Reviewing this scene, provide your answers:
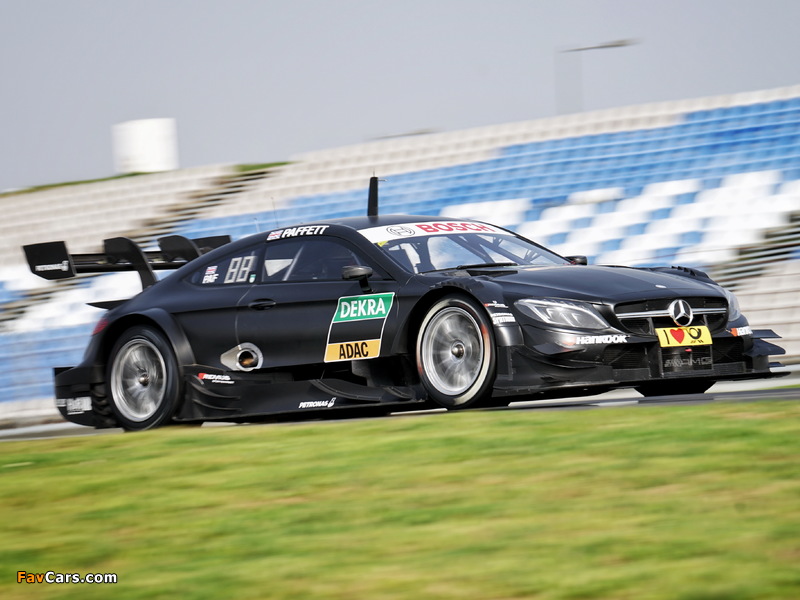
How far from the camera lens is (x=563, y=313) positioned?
7297mm

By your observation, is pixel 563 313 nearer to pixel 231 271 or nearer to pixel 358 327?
pixel 358 327

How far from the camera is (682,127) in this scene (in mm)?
21281

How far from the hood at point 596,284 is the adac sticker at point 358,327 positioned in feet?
2.36

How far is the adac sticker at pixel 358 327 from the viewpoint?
7809 millimetres

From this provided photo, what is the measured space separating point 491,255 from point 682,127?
45.2 ft

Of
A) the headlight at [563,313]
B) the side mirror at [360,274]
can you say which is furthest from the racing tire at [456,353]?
the side mirror at [360,274]

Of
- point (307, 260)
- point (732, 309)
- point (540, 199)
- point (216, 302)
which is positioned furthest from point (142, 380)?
point (540, 199)

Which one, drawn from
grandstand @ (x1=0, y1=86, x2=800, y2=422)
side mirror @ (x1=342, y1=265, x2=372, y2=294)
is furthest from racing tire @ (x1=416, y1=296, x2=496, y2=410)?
grandstand @ (x1=0, y1=86, x2=800, y2=422)

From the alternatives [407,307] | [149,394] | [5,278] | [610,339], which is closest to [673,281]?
[610,339]

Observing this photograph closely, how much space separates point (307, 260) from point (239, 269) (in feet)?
2.05

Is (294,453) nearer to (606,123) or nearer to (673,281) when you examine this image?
(673,281)

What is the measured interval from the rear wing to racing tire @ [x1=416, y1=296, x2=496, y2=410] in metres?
2.77

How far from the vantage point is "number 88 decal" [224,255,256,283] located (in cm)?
880

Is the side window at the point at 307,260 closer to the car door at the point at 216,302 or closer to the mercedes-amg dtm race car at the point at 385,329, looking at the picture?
the mercedes-amg dtm race car at the point at 385,329
